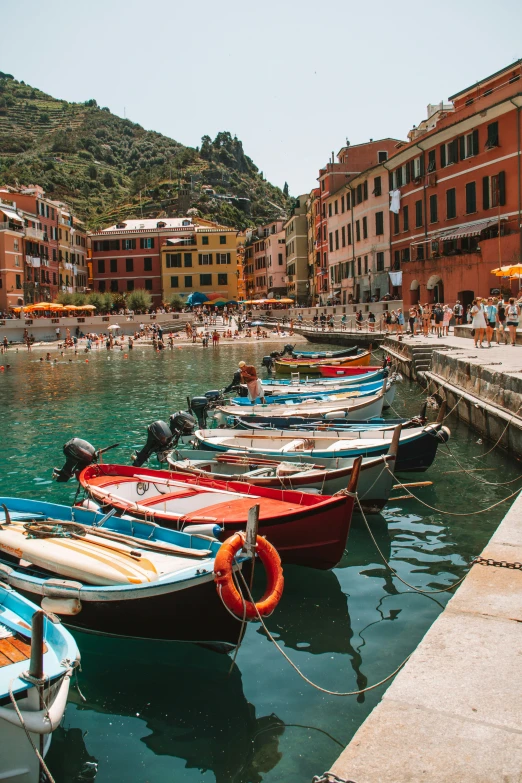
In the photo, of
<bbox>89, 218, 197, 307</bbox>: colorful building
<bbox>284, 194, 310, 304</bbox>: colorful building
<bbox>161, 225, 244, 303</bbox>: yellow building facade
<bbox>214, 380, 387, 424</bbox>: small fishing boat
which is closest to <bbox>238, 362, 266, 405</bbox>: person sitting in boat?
<bbox>214, 380, 387, 424</bbox>: small fishing boat

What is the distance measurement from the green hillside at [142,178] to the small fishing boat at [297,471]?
109 m

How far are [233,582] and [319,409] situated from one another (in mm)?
12756

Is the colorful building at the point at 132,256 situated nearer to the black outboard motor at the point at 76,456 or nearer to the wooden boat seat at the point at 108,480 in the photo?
the black outboard motor at the point at 76,456

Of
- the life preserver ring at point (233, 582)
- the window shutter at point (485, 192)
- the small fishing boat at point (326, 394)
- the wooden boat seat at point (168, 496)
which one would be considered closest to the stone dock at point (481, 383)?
the small fishing boat at point (326, 394)

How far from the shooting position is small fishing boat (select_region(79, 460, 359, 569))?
9.32 metres

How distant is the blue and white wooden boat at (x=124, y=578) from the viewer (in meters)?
7.12

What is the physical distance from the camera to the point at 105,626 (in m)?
7.55

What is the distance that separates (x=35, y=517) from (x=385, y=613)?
4.73 m

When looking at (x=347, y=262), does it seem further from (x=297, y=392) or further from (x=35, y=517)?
(x=35, y=517)

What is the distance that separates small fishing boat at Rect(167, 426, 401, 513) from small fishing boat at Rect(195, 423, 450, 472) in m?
0.37

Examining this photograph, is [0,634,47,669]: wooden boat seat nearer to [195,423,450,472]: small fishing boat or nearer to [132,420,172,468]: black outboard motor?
[132,420,172,468]: black outboard motor

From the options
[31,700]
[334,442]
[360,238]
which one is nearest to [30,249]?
[360,238]

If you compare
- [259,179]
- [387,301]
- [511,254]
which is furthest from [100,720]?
[259,179]

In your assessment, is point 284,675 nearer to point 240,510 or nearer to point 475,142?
point 240,510
